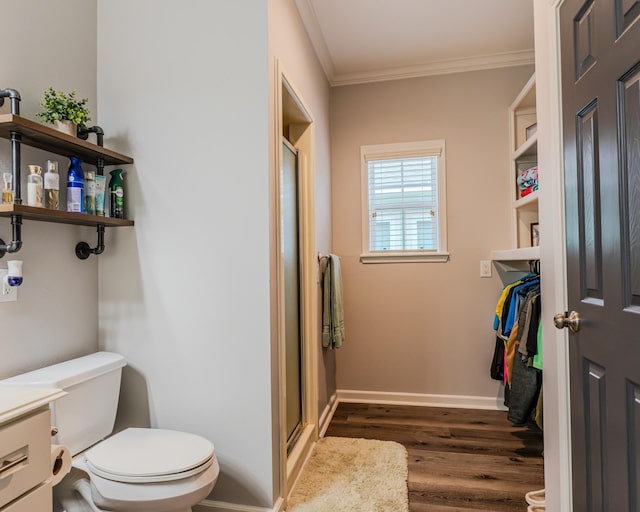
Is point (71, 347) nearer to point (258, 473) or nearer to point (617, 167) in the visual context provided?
point (258, 473)

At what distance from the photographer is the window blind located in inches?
125

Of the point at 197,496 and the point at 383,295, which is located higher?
the point at 383,295

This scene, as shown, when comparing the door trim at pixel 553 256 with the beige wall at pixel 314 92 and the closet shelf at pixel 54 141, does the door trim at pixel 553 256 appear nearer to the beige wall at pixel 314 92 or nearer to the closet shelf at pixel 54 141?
the beige wall at pixel 314 92

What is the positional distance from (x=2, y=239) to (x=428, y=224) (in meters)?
2.68

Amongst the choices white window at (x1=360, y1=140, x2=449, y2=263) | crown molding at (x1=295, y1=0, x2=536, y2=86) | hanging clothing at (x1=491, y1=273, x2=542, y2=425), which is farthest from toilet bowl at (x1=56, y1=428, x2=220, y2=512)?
crown molding at (x1=295, y1=0, x2=536, y2=86)

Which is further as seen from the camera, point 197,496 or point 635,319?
point 197,496

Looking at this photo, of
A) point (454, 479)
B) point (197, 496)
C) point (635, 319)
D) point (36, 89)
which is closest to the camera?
point (635, 319)


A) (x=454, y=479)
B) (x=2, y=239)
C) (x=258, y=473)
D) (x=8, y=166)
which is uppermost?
(x=8, y=166)

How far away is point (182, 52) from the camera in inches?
71.5

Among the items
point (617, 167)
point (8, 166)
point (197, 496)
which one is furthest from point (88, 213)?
point (617, 167)

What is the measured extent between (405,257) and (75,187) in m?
2.33

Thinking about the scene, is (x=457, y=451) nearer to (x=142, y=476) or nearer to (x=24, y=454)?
(x=142, y=476)

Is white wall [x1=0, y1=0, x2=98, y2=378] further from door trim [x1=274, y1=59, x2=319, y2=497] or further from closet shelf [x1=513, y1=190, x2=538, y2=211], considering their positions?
closet shelf [x1=513, y1=190, x2=538, y2=211]

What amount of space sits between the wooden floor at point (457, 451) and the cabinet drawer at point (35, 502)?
148cm
